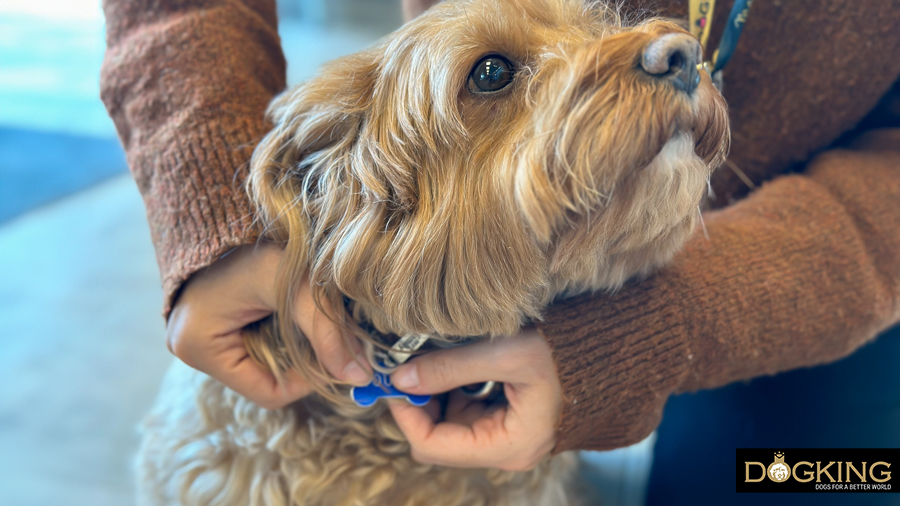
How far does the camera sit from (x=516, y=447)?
2.44ft

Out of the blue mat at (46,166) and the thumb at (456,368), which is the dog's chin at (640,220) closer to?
the thumb at (456,368)

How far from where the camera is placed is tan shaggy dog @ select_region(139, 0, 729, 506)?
1.76ft

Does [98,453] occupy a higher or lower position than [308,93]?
lower

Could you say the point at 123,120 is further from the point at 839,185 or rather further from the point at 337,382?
the point at 839,185

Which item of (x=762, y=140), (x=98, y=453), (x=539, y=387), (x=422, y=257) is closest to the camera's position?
(x=422, y=257)

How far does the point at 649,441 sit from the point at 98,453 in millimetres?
1229

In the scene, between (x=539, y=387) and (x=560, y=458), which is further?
(x=560, y=458)

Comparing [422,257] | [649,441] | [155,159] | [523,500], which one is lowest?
[649,441]

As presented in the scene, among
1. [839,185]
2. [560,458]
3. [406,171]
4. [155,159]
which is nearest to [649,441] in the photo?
[560,458]

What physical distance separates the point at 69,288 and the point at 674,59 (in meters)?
1.67

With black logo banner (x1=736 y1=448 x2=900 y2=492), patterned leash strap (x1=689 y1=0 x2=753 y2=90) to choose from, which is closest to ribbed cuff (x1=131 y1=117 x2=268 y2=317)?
patterned leash strap (x1=689 y1=0 x2=753 y2=90)

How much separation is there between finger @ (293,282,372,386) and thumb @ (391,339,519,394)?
0.06m

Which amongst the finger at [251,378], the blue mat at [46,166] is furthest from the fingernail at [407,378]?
the blue mat at [46,166]

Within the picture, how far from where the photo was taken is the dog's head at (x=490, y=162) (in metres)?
0.54
